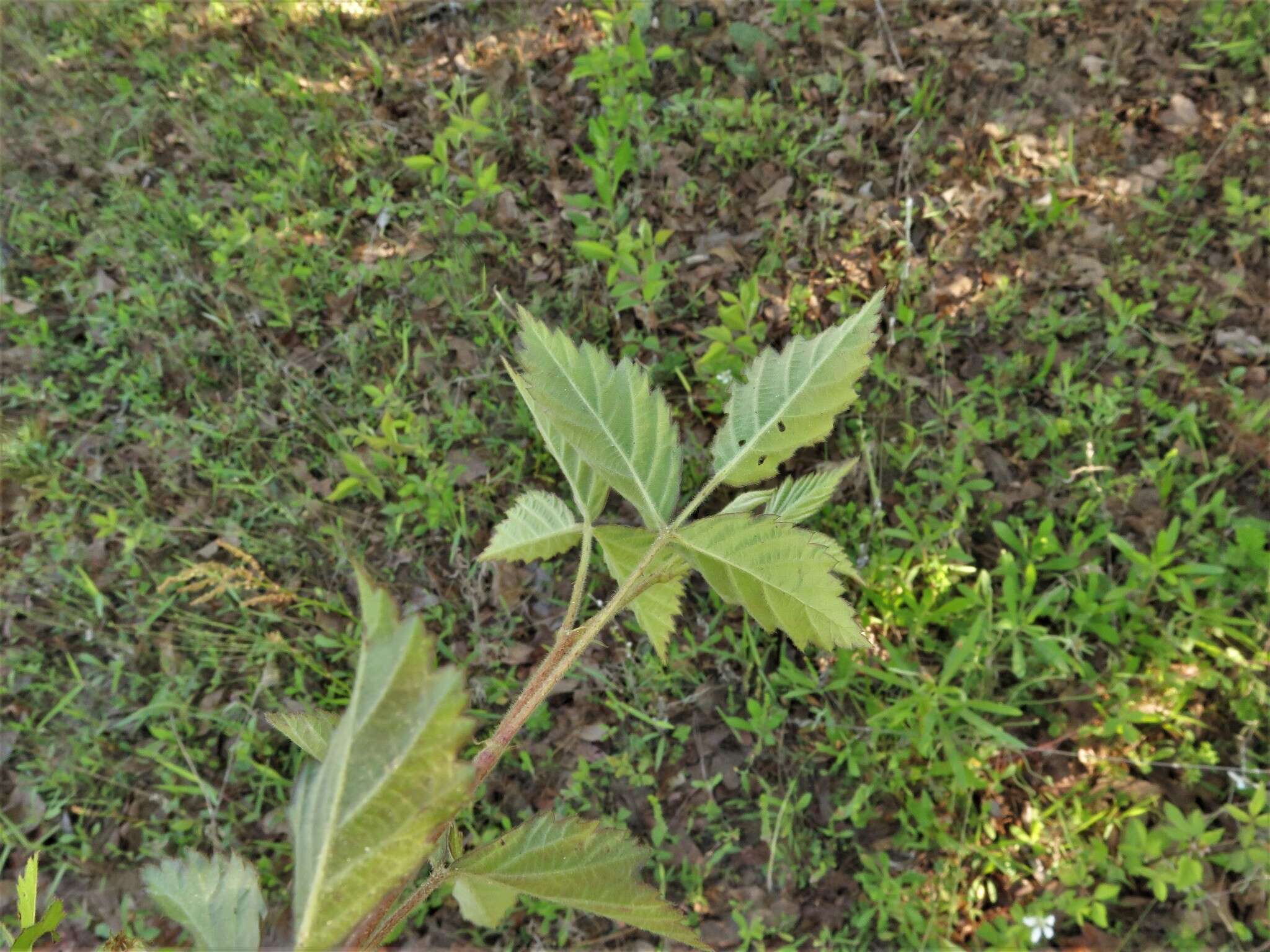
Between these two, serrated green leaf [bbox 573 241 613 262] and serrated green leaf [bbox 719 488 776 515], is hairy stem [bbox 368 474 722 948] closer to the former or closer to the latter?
serrated green leaf [bbox 719 488 776 515]

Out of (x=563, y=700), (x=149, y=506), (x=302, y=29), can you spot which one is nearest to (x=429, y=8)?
(x=302, y=29)

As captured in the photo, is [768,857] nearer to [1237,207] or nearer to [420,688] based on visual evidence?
[420,688]

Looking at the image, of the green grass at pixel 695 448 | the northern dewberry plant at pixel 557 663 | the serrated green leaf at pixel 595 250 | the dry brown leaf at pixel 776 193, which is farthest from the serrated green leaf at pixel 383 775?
the dry brown leaf at pixel 776 193

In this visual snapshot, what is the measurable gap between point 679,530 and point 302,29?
4.21 metres

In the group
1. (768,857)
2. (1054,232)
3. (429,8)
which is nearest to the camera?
(768,857)

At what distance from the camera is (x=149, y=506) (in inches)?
114

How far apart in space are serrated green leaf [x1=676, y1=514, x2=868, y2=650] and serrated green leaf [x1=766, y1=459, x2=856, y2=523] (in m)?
0.09

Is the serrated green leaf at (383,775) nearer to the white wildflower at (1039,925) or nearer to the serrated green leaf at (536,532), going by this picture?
the serrated green leaf at (536,532)

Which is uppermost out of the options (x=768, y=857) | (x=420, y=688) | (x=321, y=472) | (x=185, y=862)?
(x=420, y=688)

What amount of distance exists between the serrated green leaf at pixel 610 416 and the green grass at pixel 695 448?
1579mm

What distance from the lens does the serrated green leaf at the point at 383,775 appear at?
452mm

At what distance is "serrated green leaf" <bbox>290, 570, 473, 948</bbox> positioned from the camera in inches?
17.8

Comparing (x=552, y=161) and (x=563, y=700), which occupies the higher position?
(x=552, y=161)

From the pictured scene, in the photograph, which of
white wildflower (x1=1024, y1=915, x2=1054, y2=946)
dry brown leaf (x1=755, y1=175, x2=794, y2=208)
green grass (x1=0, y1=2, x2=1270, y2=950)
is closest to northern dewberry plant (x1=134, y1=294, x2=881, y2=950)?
green grass (x1=0, y1=2, x2=1270, y2=950)
